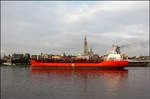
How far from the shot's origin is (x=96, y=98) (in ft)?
34.3

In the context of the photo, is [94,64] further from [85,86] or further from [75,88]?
[75,88]

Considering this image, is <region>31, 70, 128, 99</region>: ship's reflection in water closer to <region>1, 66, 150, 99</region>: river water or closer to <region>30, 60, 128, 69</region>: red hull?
<region>1, 66, 150, 99</region>: river water

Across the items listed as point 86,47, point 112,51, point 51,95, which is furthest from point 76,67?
point 86,47

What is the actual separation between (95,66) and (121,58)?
6859 mm

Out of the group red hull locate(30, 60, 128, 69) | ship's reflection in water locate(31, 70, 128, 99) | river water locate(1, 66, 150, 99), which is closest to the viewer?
river water locate(1, 66, 150, 99)

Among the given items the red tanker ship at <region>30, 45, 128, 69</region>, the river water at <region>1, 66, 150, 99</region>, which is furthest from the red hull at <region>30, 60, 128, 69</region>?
the river water at <region>1, 66, 150, 99</region>

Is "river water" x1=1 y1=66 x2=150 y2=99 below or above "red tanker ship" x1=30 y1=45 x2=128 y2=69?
below

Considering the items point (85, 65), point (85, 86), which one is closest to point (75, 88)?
point (85, 86)

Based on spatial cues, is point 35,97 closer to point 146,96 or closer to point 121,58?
point 146,96

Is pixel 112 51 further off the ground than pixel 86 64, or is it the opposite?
pixel 112 51

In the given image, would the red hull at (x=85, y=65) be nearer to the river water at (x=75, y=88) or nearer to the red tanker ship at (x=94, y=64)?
the red tanker ship at (x=94, y=64)

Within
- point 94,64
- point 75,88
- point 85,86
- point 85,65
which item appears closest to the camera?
point 75,88

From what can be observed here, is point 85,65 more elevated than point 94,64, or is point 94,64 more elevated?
point 94,64

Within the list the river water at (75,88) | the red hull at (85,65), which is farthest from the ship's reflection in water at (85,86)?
the red hull at (85,65)
